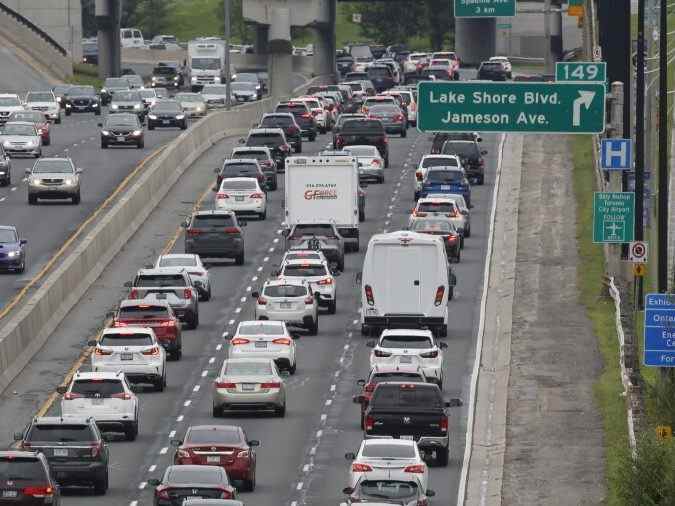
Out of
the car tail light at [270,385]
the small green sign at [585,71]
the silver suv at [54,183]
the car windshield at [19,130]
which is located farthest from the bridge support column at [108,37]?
the car tail light at [270,385]

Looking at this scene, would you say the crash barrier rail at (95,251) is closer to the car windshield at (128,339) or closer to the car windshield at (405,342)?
the car windshield at (128,339)

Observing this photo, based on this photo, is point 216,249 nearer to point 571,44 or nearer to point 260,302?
point 260,302

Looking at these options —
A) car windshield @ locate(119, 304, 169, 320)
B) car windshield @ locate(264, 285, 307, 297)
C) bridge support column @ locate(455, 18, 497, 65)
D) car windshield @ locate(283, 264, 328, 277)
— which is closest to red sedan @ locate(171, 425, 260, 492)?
car windshield @ locate(119, 304, 169, 320)

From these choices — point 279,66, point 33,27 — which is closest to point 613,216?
point 279,66

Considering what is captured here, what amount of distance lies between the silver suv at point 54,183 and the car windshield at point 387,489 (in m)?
41.9

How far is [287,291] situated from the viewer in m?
57.2

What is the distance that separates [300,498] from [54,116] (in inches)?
2809

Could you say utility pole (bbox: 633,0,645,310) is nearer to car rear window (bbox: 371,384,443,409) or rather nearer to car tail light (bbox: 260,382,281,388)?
car rear window (bbox: 371,384,443,409)

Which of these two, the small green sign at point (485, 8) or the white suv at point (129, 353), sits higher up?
the small green sign at point (485, 8)

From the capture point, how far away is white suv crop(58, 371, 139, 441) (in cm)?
4388

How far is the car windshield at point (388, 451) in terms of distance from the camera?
121ft

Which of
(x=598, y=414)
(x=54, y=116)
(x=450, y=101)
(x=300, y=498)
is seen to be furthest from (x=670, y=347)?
(x=54, y=116)

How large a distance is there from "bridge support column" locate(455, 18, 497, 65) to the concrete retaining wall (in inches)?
999

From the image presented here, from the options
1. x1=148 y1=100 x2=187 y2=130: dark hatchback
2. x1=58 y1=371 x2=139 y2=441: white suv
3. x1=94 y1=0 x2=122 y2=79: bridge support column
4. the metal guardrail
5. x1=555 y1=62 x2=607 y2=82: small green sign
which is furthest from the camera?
x1=94 y1=0 x2=122 y2=79: bridge support column
